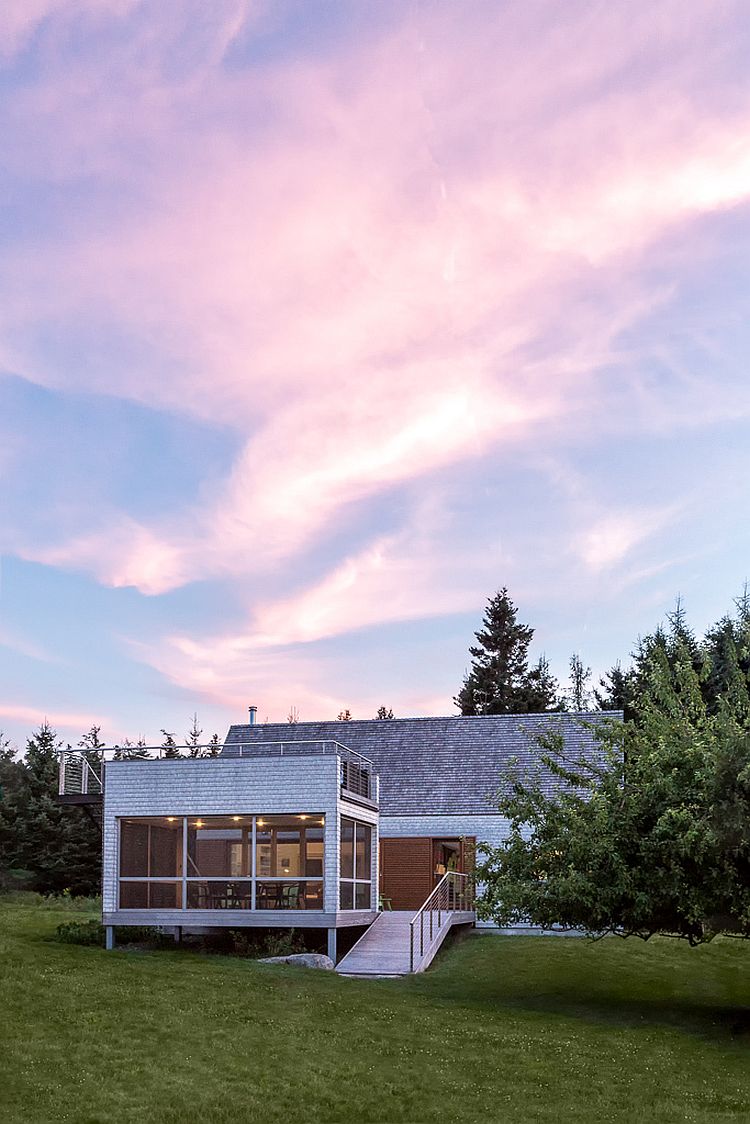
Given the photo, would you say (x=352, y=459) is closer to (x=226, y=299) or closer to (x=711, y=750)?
(x=226, y=299)

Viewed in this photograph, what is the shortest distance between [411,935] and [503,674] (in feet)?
141

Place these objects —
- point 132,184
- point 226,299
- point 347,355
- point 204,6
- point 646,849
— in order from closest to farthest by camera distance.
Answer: point 204,6, point 646,849, point 132,184, point 226,299, point 347,355

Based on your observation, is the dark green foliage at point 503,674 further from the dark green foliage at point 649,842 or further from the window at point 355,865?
the dark green foliage at point 649,842

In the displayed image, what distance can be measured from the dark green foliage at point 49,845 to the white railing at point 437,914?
1995cm

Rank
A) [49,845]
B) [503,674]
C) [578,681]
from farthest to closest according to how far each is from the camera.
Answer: [578,681] → [503,674] → [49,845]

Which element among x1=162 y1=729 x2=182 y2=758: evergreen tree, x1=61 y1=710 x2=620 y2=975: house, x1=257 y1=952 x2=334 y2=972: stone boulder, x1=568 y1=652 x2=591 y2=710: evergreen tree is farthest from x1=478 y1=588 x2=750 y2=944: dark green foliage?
x1=568 y1=652 x2=591 y2=710: evergreen tree

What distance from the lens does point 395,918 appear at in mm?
27906

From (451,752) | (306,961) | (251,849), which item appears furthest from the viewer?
(451,752)

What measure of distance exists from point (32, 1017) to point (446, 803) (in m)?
17.7

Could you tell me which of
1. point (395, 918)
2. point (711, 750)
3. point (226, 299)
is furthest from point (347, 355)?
point (395, 918)

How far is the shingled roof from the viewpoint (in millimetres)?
32875

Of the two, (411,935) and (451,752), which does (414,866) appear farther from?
(411,935)

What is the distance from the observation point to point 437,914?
2723 centimetres

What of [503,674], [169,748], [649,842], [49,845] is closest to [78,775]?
[169,748]
